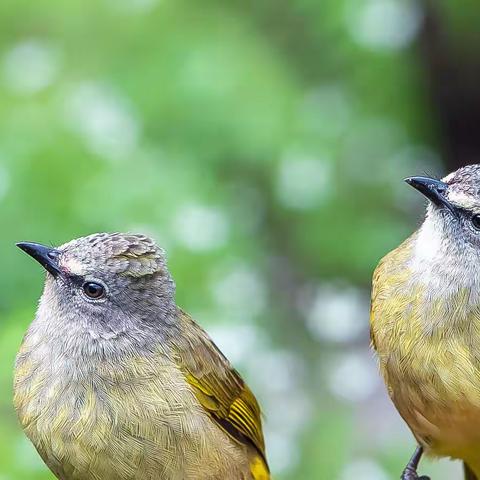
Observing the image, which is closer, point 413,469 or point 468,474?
point 468,474

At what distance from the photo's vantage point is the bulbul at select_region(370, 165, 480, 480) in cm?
411

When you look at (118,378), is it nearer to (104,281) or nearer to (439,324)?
(104,281)

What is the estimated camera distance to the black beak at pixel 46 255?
4.09m

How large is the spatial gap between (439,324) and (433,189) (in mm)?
Answer: 471

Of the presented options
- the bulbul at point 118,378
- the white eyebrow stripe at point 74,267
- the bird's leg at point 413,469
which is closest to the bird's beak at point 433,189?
the bulbul at point 118,378

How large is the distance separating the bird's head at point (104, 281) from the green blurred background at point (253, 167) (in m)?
1.08

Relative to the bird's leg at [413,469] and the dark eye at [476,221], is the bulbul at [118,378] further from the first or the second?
the dark eye at [476,221]

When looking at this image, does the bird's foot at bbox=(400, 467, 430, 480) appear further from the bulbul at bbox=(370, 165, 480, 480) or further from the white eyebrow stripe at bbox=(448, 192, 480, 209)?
the white eyebrow stripe at bbox=(448, 192, 480, 209)

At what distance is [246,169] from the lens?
7.45 meters

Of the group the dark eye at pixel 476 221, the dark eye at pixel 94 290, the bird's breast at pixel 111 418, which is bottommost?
the bird's breast at pixel 111 418

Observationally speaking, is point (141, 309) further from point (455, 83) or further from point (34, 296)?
point (455, 83)

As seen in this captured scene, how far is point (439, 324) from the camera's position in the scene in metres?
4.18

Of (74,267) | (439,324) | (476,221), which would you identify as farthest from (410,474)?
(74,267)

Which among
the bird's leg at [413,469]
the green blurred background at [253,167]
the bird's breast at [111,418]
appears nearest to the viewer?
the bird's breast at [111,418]
